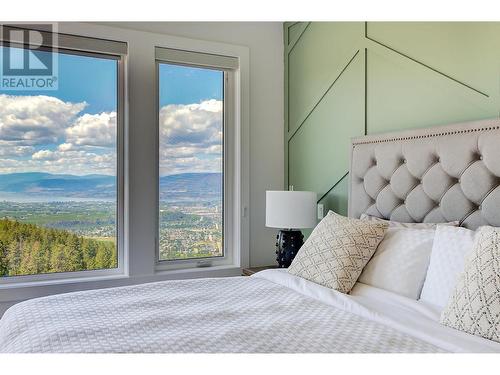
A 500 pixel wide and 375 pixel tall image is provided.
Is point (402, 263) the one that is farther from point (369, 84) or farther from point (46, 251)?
point (46, 251)

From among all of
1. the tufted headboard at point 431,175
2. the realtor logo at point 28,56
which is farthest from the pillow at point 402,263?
the realtor logo at point 28,56

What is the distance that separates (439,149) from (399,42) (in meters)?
0.77

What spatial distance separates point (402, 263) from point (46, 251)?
2259 mm

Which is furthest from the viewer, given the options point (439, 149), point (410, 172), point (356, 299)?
point (410, 172)

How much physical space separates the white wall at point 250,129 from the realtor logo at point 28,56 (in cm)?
16

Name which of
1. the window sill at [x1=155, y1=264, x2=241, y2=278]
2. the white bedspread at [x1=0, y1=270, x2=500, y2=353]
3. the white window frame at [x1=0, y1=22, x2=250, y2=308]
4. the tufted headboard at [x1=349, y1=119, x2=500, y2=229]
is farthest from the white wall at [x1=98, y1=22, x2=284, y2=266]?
the white bedspread at [x1=0, y1=270, x2=500, y2=353]

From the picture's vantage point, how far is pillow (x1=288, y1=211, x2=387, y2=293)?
1.86 m

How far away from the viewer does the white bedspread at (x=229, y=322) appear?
1.20 m

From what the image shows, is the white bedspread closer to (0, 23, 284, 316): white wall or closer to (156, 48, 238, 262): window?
(0, 23, 284, 316): white wall

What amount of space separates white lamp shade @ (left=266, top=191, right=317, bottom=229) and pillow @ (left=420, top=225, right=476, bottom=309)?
3.66 ft

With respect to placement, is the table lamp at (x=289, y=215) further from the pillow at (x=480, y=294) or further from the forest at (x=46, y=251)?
the pillow at (x=480, y=294)
